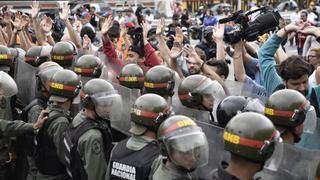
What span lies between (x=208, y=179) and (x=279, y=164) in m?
0.44

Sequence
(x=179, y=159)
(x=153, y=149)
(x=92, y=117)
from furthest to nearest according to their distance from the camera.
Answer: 1. (x=92, y=117)
2. (x=153, y=149)
3. (x=179, y=159)

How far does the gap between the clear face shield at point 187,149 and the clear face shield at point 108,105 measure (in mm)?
1305

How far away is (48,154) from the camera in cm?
461

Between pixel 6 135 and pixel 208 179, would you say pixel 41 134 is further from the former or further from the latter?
pixel 208 179

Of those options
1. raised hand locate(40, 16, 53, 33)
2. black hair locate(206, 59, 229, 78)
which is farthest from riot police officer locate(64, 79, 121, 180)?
raised hand locate(40, 16, 53, 33)

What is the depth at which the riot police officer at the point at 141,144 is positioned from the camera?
362 cm

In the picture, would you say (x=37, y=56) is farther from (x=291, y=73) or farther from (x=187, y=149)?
(x=187, y=149)

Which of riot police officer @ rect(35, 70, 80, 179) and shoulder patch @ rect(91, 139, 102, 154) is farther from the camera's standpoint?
riot police officer @ rect(35, 70, 80, 179)

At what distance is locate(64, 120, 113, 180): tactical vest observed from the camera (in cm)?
415

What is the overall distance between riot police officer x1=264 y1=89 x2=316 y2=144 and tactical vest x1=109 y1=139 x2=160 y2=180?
0.82m

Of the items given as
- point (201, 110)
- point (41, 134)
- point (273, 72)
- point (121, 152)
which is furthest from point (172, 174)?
point (273, 72)

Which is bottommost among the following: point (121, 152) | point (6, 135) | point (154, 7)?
point (154, 7)

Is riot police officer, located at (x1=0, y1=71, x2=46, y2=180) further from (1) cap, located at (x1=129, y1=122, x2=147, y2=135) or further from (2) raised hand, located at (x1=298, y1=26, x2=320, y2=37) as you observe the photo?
(2) raised hand, located at (x1=298, y1=26, x2=320, y2=37)

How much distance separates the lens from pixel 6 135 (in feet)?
16.6
